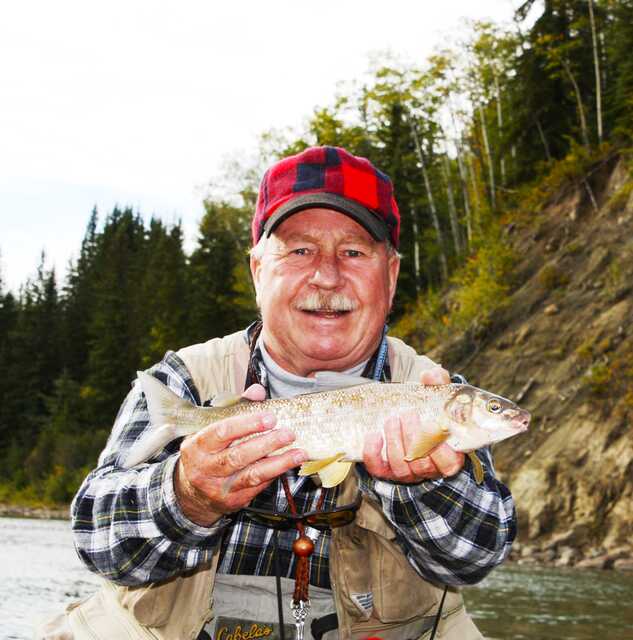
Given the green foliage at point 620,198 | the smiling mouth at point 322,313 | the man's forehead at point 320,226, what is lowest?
the smiling mouth at point 322,313

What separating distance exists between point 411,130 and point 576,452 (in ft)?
93.3

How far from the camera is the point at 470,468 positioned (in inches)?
154

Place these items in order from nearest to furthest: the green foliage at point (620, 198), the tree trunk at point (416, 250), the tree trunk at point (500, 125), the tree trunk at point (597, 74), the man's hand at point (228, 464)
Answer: the man's hand at point (228, 464), the green foliage at point (620, 198), the tree trunk at point (597, 74), the tree trunk at point (500, 125), the tree trunk at point (416, 250)

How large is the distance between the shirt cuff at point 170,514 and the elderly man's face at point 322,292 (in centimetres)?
108

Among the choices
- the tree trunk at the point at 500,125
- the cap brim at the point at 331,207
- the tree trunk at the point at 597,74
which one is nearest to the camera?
the cap brim at the point at 331,207

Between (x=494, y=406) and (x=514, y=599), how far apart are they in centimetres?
1361

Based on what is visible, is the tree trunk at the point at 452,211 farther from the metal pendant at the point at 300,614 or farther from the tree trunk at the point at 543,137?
the metal pendant at the point at 300,614

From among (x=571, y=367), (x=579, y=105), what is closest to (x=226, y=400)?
(x=571, y=367)

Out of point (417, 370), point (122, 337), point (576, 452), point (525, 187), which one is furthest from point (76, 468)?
point (417, 370)

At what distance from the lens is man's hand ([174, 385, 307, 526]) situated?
3.32m

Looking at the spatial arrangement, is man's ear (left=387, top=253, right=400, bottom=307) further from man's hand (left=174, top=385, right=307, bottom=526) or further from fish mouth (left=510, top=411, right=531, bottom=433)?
man's hand (left=174, top=385, right=307, bottom=526)

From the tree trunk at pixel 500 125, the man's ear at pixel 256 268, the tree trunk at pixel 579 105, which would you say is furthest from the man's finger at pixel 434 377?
the tree trunk at pixel 500 125

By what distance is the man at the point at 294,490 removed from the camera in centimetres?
361

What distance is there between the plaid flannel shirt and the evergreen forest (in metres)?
20.3
